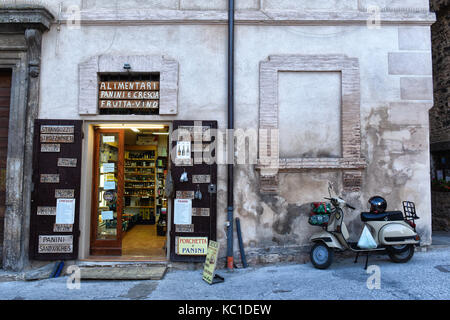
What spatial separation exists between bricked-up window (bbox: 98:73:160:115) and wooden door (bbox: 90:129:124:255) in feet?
2.11

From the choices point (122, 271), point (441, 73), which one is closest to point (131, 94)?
point (122, 271)

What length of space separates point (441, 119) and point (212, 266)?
773cm

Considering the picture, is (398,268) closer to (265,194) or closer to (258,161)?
(265,194)

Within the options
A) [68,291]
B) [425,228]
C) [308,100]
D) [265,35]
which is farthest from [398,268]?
[68,291]

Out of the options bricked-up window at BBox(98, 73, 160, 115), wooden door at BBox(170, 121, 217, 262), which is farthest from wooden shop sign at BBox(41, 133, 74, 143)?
wooden door at BBox(170, 121, 217, 262)

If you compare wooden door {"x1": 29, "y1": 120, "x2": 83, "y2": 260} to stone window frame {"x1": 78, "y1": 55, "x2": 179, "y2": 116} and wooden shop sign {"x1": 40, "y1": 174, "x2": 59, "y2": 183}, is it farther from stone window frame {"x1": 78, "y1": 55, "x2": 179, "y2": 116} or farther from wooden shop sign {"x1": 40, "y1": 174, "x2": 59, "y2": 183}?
stone window frame {"x1": 78, "y1": 55, "x2": 179, "y2": 116}

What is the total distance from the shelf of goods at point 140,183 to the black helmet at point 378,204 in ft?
21.3

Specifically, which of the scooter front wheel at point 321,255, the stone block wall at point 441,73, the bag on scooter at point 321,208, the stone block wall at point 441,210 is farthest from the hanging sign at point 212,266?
the stone block wall at point 441,73

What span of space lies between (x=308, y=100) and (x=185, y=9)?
3077 millimetres

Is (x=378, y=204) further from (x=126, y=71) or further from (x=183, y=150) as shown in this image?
(x=126, y=71)

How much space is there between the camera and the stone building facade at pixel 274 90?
581cm

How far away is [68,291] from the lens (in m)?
4.75

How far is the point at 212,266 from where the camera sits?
16.0ft

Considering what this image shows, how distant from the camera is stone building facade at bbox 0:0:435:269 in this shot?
19.1 feet
